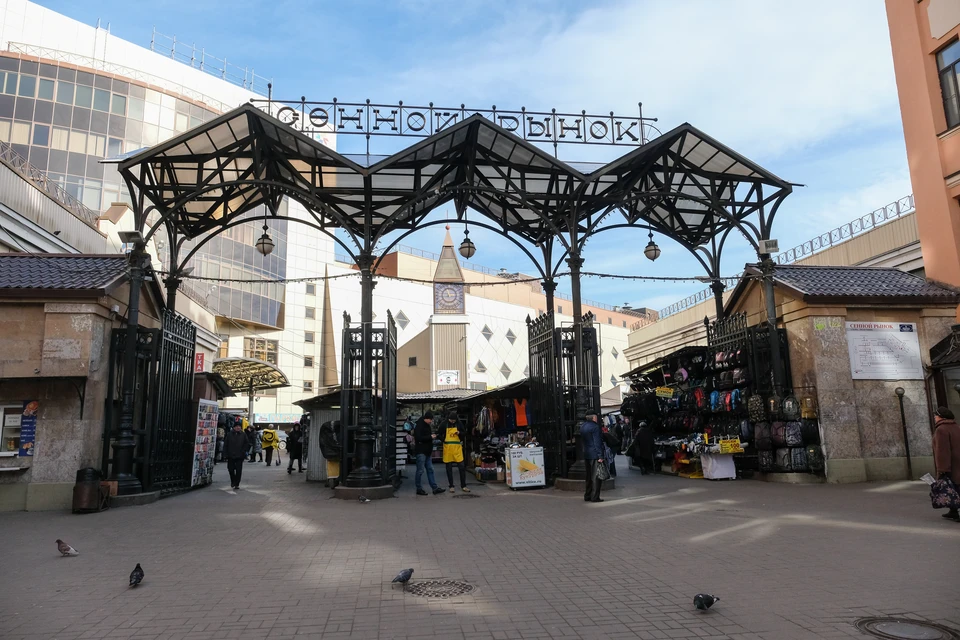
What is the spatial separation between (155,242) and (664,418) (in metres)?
29.0

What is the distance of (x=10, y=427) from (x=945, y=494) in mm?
15562

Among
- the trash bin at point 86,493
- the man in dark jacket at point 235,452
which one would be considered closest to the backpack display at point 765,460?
the man in dark jacket at point 235,452

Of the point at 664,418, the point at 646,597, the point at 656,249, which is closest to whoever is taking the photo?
the point at 646,597

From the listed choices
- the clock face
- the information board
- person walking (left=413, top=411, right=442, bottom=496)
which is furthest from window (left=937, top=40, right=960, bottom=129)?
the clock face

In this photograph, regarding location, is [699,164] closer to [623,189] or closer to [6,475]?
[623,189]

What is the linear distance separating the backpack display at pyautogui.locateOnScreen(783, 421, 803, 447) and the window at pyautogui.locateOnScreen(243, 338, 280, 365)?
54.2m

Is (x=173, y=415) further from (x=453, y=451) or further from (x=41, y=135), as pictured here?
(x=41, y=135)

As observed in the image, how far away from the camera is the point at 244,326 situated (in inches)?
2461

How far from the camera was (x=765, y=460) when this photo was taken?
605 inches

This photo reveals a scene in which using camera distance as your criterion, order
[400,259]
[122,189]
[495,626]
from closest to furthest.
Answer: [495,626] < [122,189] < [400,259]

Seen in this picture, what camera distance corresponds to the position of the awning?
2767cm

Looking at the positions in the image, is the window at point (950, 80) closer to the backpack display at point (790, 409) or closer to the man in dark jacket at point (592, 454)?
the backpack display at point (790, 409)

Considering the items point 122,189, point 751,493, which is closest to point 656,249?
point 751,493

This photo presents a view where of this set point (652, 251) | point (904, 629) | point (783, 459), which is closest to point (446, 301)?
point (652, 251)
